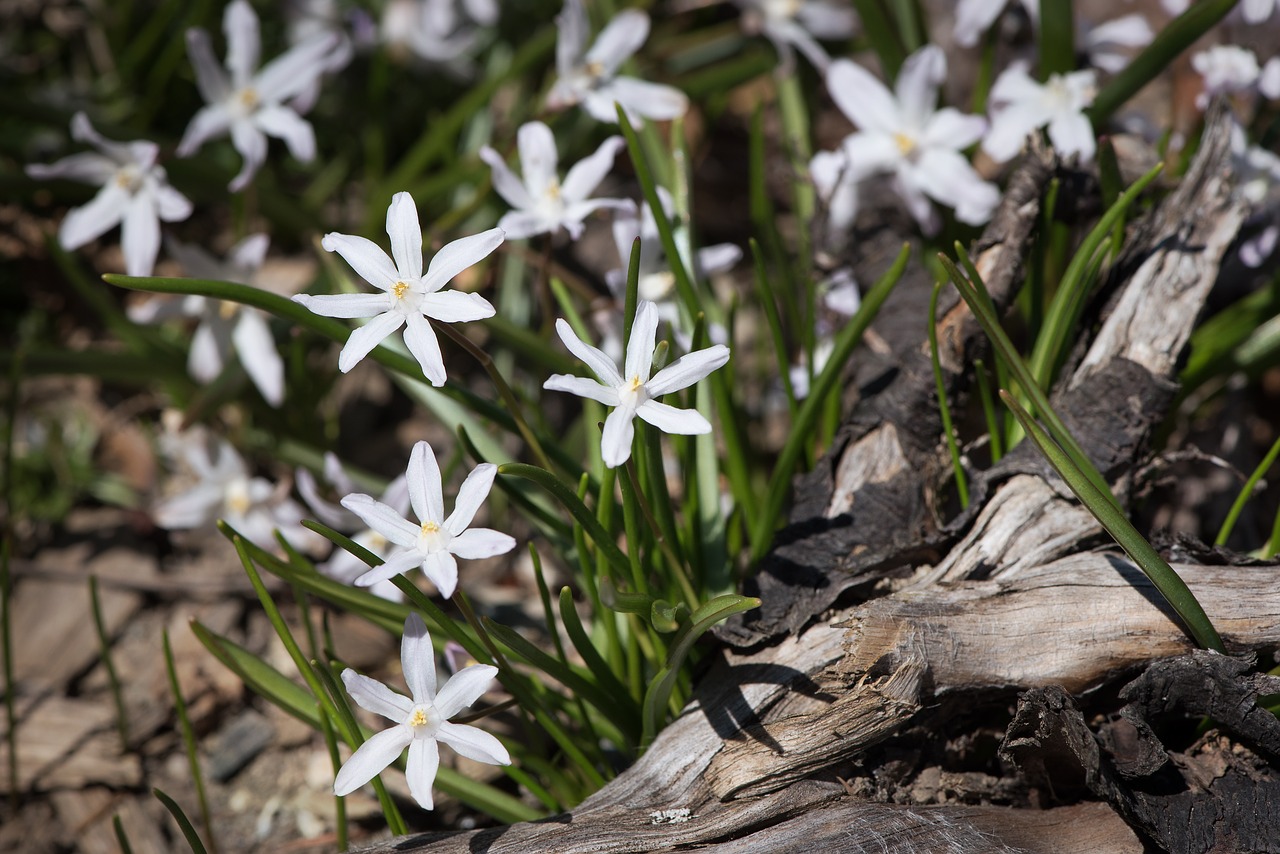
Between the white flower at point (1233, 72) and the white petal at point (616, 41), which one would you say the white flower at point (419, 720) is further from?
the white flower at point (1233, 72)

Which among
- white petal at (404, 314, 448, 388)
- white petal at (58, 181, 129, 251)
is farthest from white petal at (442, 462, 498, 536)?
white petal at (58, 181, 129, 251)

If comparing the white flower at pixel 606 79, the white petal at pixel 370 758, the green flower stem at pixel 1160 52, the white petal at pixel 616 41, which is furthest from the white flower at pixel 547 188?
the green flower stem at pixel 1160 52

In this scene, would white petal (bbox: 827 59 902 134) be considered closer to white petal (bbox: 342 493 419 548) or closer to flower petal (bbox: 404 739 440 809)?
white petal (bbox: 342 493 419 548)

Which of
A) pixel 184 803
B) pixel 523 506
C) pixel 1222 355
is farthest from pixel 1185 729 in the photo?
pixel 184 803

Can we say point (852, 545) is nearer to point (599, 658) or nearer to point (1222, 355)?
point (599, 658)

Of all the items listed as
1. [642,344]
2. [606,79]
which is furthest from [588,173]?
[642,344]

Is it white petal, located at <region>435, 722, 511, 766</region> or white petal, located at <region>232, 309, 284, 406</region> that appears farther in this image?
white petal, located at <region>232, 309, 284, 406</region>
